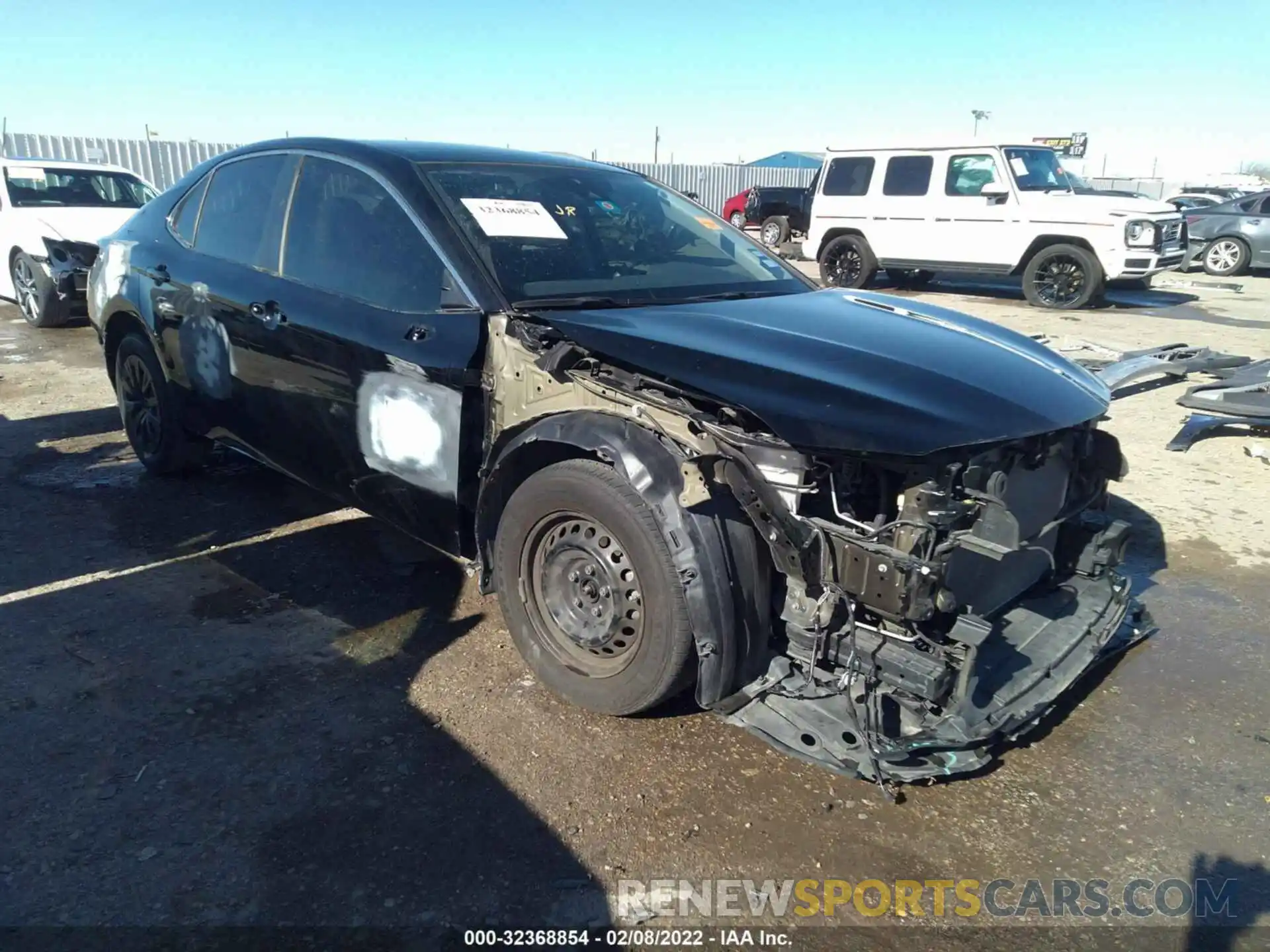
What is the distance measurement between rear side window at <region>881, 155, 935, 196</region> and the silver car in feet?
21.9

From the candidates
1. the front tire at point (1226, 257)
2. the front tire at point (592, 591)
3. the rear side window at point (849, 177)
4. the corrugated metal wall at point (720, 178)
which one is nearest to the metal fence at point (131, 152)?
the rear side window at point (849, 177)

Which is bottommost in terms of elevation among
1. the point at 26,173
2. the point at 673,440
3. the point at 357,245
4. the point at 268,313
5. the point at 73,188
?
the point at 673,440

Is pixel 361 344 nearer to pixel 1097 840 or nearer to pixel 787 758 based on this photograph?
pixel 787 758

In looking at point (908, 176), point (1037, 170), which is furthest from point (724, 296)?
point (908, 176)

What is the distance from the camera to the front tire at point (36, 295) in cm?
952

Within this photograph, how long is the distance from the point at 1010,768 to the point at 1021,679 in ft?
1.01

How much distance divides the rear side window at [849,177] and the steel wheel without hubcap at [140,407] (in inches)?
456

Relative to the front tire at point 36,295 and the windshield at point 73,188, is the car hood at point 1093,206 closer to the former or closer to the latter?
the windshield at point 73,188

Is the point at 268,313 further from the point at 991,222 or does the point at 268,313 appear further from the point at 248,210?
the point at 991,222

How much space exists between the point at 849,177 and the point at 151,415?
1182 cm

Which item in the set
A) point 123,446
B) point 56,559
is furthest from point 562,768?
point 123,446

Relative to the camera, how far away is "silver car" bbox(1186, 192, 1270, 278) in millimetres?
16875

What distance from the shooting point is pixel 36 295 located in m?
9.70

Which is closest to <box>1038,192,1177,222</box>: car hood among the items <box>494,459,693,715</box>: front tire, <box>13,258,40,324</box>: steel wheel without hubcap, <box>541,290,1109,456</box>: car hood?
<box>541,290,1109,456</box>: car hood
